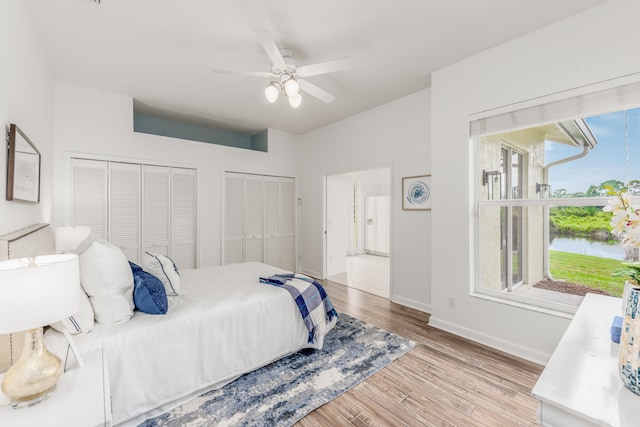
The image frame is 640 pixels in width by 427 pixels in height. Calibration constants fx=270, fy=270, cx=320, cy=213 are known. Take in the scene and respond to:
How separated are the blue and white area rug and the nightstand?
30.5 inches

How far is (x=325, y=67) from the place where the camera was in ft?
7.27

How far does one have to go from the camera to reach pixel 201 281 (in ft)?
8.73

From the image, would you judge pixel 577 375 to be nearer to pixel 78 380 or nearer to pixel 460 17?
pixel 78 380

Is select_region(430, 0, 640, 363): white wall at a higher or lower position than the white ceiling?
lower

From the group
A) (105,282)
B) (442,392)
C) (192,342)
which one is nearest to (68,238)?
(105,282)

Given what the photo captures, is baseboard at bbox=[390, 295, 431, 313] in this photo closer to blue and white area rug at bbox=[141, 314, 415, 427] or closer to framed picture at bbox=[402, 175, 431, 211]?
blue and white area rug at bbox=[141, 314, 415, 427]

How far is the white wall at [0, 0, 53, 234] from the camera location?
5.03ft

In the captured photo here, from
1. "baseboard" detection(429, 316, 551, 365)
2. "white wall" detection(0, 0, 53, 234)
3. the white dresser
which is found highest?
"white wall" detection(0, 0, 53, 234)

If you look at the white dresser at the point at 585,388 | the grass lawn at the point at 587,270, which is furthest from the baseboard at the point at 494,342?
the white dresser at the point at 585,388

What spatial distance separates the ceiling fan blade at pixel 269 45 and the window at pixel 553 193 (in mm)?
1999

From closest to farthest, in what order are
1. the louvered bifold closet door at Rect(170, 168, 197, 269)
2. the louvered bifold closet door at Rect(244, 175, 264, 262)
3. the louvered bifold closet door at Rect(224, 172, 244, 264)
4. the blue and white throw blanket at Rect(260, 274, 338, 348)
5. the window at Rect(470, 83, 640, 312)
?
the window at Rect(470, 83, 640, 312)
the blue and white throw blanket at Rect(260, 274, 338, 348)
the louvered bifold closet door at Rect(170, 168, 197, 269)
the louvered bifold closet door at Rect(224, 172, 244, 264)
the louvered bifold closet door at Rect(244, 175, 264, 262)

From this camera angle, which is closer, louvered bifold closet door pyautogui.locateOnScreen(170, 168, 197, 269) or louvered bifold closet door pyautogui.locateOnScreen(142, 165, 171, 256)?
louvered bifold closet door pyautogui.locateOnScreen(142, 165, 171, 256)

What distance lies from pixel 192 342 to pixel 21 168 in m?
1.64

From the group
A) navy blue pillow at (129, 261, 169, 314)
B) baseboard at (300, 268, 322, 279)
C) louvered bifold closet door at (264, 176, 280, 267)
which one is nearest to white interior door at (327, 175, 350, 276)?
baseboard at (300, 268, 322, 279)
